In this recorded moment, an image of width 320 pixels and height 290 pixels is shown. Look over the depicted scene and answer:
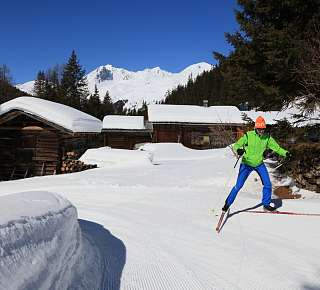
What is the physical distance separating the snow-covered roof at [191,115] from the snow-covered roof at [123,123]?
79.4 inches

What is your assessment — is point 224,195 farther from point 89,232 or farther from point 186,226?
point 89,232

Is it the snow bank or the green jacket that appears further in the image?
the green jacket

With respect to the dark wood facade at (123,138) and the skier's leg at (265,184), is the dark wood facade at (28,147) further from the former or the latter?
the dark wood facade at (123,138)

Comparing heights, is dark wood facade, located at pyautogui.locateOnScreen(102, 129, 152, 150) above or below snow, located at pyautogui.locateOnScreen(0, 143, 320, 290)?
above

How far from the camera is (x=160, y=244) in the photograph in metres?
5.59

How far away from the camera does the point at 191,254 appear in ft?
16.9

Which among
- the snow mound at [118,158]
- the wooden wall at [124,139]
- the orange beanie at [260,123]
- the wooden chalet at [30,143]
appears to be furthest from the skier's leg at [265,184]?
the wooden wall at [124,139]

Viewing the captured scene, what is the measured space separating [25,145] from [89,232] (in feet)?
50.3

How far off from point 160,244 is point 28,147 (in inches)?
639

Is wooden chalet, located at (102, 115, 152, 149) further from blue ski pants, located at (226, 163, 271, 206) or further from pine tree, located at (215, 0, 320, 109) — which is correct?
blue ski pants, located at (226, 163, 271, 206)

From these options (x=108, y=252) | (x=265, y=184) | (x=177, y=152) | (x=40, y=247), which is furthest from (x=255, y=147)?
(x=177, y=152)

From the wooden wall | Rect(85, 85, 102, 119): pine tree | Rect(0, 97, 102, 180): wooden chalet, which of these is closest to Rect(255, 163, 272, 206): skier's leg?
Rect(0, 97, 102, 180): wooden chalet

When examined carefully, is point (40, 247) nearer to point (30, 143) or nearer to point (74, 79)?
point (30, 143)

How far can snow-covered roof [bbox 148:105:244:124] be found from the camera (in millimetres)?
38125
